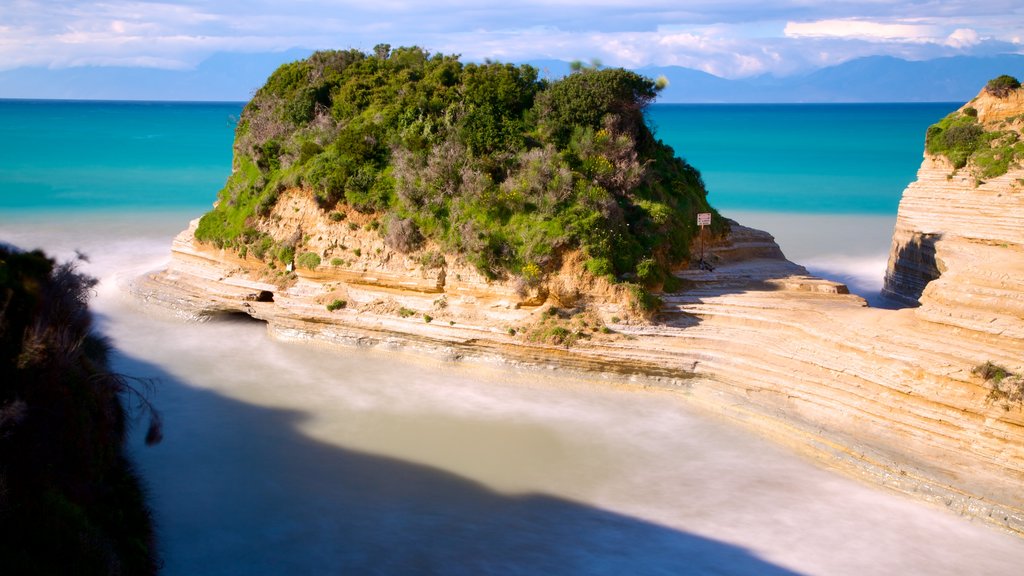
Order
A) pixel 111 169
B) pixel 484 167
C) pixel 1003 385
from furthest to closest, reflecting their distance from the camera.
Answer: pixel 111 169 → pixel 484 167 → pixel 1003 385

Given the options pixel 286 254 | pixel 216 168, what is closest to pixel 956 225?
pixel 286 254

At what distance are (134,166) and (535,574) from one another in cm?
4520

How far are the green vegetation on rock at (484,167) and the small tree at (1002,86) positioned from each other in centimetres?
912

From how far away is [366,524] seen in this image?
10055 millimetres

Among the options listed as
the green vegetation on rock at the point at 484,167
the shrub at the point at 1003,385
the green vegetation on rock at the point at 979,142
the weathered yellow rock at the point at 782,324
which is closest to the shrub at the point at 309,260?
the weathered yellow rock at the point at 782,324

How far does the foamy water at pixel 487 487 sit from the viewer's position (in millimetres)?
9461

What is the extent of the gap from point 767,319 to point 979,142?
407 inches

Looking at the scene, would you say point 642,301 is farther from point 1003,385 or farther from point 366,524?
point 366,524

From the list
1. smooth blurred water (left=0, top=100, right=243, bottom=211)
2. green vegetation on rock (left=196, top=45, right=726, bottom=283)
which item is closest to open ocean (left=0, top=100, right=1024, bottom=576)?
green vegetation on rock (left=196, top=45, right=726, bottom=283)

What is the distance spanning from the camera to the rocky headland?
35.0 ft

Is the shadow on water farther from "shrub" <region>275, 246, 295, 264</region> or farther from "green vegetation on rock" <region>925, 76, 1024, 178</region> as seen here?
"green vegetation on rock" <region>925, 76, 1024, 178</region>

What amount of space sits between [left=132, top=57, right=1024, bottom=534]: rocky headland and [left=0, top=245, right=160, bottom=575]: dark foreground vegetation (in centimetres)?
709

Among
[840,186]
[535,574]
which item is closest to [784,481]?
[535,574]

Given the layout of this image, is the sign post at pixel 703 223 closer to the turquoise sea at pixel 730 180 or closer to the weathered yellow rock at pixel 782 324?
the weathered yellow rock at pixel 782 324
